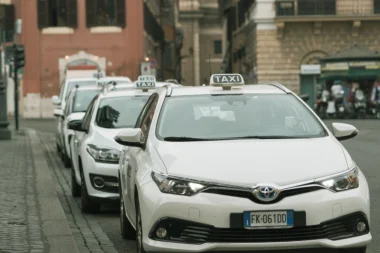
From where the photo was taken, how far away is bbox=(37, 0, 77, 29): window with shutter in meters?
57.6

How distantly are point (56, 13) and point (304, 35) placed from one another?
1402 centimetres

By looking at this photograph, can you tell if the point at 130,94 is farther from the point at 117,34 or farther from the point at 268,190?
the point at 117,34

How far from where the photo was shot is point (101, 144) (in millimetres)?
12297

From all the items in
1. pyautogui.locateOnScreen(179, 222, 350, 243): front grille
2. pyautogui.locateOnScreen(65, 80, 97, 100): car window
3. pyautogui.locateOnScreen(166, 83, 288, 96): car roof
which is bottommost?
pyautogui.locateOnScreen(65, 80, 97, 100): car window

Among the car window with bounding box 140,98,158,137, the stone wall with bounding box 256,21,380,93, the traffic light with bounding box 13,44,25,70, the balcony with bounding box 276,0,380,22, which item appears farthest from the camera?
the stone wall with bounding box 256,21,380,93

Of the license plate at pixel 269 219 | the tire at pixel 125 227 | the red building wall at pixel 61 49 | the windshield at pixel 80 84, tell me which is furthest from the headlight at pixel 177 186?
the red building wall at pixel 61 49

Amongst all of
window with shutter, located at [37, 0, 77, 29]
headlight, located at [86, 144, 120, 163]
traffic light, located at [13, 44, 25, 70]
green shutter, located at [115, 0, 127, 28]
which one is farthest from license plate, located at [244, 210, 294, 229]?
window with shutter, located at [37, 0, 77, 29]

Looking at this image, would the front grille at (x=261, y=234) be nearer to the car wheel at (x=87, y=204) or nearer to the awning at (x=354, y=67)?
the car wheel at (x=87, y=204)

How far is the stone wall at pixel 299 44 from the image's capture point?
5419cm

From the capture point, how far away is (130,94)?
14.0 meters

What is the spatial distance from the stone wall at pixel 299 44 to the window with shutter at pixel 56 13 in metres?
10.8

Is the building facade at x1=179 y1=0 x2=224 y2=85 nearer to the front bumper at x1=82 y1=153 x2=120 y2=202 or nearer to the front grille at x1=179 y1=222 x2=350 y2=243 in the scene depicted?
the front bumper at x1=82 y1=153 x2=120 y2=202

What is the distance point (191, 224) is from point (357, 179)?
1.23 metres

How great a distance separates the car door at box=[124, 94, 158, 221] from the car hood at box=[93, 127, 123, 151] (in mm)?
2810
